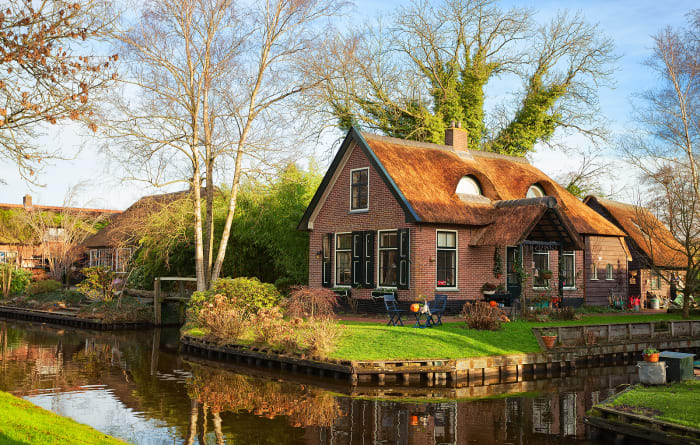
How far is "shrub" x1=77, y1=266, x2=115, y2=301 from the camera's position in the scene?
1094 inches

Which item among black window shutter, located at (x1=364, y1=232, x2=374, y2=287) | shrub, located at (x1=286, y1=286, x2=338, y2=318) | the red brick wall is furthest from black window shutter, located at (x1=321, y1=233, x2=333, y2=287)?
the red brick wall

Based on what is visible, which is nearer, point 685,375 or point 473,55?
point 685,375

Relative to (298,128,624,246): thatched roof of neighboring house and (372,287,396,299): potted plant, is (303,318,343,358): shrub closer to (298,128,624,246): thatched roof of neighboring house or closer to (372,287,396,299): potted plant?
(372,287,396,299): potted plant

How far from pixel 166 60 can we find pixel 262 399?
13353 millimetres

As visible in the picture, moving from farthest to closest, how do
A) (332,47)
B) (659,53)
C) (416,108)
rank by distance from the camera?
(416,108) → (659,53) → (332,47)

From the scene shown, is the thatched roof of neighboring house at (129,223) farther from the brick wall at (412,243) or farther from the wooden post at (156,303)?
the brick wall at (412,243)

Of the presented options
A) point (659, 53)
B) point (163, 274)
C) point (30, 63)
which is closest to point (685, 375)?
point (30, 63)

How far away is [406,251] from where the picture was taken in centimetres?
2061

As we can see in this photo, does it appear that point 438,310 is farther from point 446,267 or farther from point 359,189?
point 359,189

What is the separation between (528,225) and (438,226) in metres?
2.77

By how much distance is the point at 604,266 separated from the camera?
26703mm

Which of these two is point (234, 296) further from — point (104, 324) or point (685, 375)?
point (685, 375)

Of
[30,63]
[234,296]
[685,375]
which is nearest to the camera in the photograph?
[30,63]

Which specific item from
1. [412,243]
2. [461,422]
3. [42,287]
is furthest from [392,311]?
[42,287]
